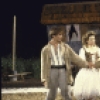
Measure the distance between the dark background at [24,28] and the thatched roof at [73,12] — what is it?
0.98 ft

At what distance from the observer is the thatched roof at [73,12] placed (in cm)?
1026

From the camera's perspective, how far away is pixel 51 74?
31.8ft

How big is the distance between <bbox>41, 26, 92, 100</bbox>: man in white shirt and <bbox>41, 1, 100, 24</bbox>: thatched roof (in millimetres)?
708

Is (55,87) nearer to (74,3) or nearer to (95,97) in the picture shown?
(95,97)

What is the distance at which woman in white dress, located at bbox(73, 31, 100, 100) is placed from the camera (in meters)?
9.72

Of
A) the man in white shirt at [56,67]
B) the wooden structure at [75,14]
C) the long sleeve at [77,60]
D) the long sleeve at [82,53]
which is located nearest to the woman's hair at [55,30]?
the wooden structure at [75,14]

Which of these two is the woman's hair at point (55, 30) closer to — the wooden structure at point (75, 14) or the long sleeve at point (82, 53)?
the wooden structure at point (75, 14)

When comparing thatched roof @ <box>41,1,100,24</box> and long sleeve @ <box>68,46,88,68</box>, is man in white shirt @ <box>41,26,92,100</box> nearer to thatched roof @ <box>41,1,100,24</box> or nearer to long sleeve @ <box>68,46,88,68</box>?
long sleeve @ <box>68,46,88,68</box>

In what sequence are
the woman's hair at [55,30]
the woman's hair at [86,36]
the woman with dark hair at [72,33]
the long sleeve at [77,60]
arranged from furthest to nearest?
1. the woman with dark hair at [72,33]
2. the woman's hair at [55,30]
3. the woman's hair at [86,36]
4. the long sleeve at [77,60]

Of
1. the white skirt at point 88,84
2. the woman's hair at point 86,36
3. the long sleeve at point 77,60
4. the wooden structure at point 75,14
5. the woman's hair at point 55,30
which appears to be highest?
the wooden structure at point 75,14

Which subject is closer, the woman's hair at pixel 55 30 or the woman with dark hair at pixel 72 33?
the woman's hair at pixel 55 30

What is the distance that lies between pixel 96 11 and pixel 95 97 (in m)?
2.16

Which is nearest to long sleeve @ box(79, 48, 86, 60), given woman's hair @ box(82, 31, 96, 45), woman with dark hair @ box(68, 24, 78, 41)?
woman's hair @ box(82, 31, 96, 45)

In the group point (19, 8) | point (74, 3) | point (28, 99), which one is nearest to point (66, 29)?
point (74, 3)
